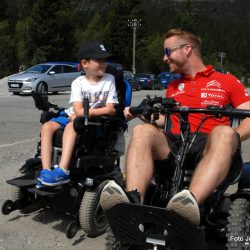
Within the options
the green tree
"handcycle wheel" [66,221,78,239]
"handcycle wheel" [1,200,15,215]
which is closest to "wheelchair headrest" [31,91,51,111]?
"handcycle wheel" [1,200,15,215]

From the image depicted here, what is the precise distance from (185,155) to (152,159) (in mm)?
226

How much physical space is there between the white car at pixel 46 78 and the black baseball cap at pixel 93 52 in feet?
57.5

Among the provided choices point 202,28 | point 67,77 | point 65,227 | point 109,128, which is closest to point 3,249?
point 65,227

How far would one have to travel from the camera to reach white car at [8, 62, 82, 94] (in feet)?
75.0

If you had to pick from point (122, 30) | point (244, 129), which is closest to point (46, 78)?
point (244, 129)

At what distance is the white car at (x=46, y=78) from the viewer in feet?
75.0

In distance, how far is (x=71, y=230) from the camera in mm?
4270

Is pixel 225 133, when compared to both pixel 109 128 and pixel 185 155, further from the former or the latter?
pixel 109 128

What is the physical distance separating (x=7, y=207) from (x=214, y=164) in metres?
2.12

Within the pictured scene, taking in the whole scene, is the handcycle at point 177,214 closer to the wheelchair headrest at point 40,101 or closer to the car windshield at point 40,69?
the wheelchair headrest at point 40,101

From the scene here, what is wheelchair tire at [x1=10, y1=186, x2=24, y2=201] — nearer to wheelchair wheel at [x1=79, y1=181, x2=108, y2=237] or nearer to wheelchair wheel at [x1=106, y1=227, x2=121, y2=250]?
wheelchair wheel at [x1=79, y1=181, x2=108, y2=237]

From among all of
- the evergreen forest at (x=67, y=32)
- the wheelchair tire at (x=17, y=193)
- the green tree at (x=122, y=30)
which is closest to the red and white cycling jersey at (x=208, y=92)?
the wheelchair tire at (x=17, y=193)

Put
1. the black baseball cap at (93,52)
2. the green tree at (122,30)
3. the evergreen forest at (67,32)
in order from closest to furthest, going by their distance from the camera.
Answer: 1. the black baseball cap at (93,52)
2. the evergreen forest at (67,32)
3. the green tree at (122,30)

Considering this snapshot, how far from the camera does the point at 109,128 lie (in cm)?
479
